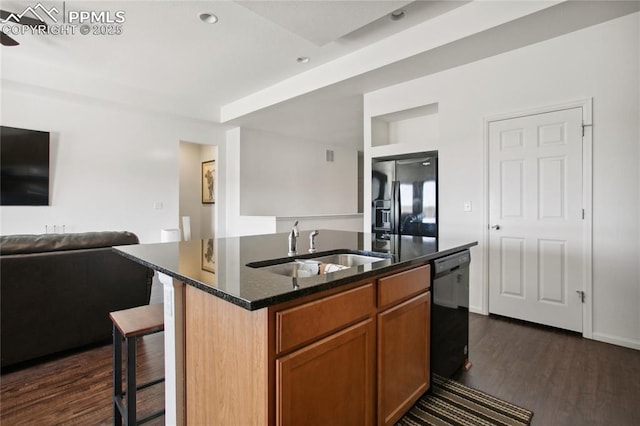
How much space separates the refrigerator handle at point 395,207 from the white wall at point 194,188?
177 inches

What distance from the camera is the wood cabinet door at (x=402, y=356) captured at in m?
1.54

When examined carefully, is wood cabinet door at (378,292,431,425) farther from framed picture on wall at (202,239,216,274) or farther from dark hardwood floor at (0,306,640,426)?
framed picture on wall at (202,239,216,274)

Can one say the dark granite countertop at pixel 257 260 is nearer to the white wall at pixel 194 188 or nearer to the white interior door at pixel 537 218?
the white interior door at pixel 537 218

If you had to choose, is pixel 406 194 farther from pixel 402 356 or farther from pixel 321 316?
pixel 321 316

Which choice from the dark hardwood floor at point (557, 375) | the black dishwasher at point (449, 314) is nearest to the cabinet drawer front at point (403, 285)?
the black dishwasher at point (449, 314)

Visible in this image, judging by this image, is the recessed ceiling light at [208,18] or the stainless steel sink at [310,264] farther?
the recessed ceiling light at [208,18]

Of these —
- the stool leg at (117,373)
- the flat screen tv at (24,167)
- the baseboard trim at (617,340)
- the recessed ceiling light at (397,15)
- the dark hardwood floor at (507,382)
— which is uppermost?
the recessed ceiling light at (397,15)

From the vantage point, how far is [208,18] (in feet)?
10.1

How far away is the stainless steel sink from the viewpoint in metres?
1.67

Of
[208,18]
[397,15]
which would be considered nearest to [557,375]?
[397,15]

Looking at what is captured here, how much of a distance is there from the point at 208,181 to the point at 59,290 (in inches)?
196

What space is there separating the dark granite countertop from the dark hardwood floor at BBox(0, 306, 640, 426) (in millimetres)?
920

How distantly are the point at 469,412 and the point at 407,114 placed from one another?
3453 millimetres

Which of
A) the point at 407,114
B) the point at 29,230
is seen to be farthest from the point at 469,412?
the point at 29,230
